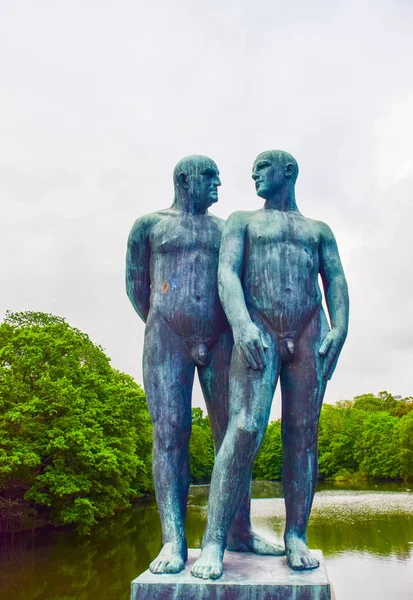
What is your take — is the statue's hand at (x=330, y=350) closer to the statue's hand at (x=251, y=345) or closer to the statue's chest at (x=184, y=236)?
the statue's hand at (x=251, y=345)

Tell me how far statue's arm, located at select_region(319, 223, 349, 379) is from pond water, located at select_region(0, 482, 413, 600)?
13066 mm

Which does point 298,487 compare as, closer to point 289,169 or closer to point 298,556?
point 298,556

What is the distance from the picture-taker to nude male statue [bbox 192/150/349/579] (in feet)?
12.8

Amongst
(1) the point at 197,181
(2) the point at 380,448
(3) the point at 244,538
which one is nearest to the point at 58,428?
(3) the point at 244,538

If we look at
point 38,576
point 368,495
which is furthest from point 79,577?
point 368,495

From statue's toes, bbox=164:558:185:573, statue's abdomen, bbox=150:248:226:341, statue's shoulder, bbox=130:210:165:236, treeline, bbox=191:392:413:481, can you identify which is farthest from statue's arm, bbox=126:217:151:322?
treeline, bbox=191:392:413:481

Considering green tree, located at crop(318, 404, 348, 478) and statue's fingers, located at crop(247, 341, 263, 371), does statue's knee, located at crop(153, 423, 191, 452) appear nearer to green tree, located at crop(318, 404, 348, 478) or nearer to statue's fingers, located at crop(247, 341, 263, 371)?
statue's fingers, located at crop(247, 341, 263, 371)

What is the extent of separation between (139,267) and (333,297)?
150cm

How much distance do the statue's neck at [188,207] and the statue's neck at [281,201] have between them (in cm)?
51

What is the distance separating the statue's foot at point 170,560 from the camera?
3.75 metres

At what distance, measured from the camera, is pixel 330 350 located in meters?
4.18

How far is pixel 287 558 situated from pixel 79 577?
15.8 meters

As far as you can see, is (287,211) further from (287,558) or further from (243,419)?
(287,558)

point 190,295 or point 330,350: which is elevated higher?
point 190,295
